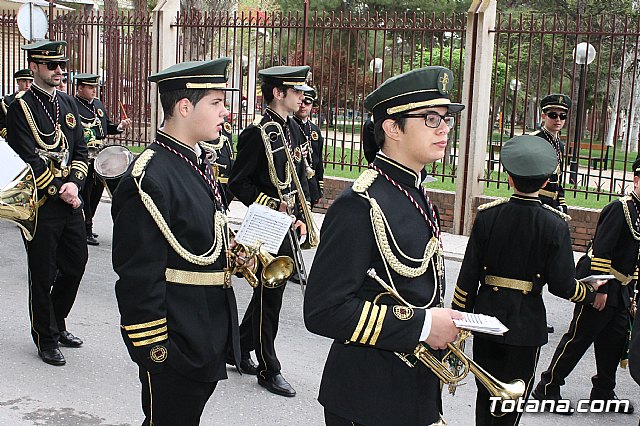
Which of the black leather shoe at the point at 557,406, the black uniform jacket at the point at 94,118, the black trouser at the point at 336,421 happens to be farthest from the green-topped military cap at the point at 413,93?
the black uniform jacket at the point at 94,118

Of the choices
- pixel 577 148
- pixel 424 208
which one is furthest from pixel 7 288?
pixel 577 148

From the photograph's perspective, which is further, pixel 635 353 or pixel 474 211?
pixel 474 211

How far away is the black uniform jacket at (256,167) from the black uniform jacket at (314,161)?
0.82 metres

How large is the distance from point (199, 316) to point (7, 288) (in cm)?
511

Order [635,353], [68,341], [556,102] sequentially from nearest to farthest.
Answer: [635,353] < [68,341] < [556,102]

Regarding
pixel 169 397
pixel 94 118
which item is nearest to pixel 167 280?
pixel 169 397

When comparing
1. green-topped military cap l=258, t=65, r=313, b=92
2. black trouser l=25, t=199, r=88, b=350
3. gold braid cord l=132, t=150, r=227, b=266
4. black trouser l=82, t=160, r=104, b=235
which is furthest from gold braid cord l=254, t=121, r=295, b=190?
black trouser l=82, t=160, r=104, b=235

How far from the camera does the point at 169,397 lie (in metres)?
3.50

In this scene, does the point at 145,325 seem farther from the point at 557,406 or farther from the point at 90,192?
the point at 90,192

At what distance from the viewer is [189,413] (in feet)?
11.6

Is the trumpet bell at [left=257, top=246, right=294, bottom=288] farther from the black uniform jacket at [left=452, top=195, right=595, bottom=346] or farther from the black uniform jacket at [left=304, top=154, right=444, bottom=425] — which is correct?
the black uniform jacket at [left=452, top=195, right=595, bottom=346]

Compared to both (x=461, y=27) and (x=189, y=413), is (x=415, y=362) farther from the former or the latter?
(x=461, y=27)

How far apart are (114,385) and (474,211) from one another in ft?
22.8

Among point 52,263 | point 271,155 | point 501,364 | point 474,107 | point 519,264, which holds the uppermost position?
point 474,107
